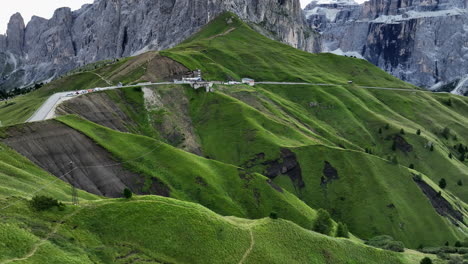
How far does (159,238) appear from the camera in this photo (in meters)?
53.9

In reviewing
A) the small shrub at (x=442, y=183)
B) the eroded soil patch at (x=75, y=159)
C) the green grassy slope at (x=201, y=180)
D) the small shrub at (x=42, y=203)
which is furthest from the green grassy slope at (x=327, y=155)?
the small shrub at (x=42, y=203)

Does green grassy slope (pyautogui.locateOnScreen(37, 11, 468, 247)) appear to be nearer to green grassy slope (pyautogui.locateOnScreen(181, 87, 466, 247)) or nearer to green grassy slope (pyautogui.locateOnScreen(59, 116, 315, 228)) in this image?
green grassy slope (pyautogui.locateOnScreen(181, 87, 466, 247))

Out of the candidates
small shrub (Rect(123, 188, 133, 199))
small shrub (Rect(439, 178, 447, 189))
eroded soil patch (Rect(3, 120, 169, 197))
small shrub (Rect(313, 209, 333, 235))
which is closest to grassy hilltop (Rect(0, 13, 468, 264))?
small shrub (Rect(123, 188, 133, 199))

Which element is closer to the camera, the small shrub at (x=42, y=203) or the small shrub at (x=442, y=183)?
the small shrub at (x=42, y=203)

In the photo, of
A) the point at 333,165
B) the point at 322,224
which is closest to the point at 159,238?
the point at 322,224

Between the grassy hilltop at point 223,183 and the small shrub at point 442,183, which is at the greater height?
the grassy hilltop at point 223,183

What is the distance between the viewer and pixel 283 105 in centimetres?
19100

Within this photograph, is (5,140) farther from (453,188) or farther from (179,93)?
(453,188)

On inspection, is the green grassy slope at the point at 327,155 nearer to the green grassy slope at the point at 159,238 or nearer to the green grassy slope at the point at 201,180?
the green grassy slope at the point at 201,180

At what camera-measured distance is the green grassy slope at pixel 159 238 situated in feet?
152

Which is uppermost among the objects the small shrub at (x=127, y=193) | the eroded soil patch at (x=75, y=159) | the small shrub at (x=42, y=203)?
the small shrub at (x=42, y=203)

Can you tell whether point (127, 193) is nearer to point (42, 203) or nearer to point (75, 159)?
point (42, 203)

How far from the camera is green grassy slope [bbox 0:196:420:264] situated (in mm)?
46188

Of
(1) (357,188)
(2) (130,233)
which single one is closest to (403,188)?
(1) (357,188)
